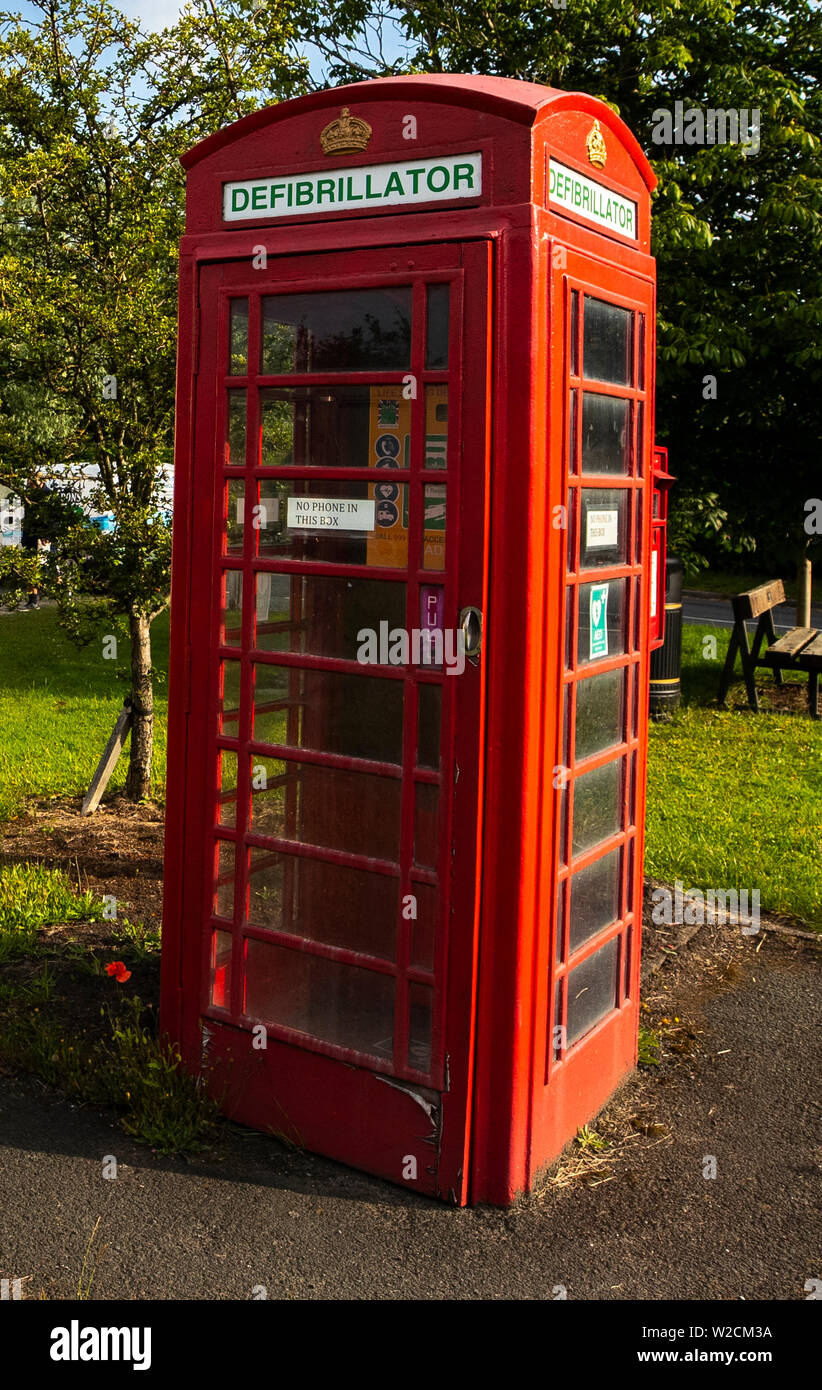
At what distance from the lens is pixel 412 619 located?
11.8 ft

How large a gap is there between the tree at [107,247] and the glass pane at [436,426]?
345 cm

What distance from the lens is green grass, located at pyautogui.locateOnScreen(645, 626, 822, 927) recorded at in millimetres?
6656

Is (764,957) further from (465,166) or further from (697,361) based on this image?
(697,361)

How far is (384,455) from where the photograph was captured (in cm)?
388

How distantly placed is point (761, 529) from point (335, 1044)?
1086 cm

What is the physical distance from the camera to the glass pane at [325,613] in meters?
3.75

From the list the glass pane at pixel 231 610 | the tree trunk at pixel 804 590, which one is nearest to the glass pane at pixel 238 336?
the glass pane at pixel 231 610

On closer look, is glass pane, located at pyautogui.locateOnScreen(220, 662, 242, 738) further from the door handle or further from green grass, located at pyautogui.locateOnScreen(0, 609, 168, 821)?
green grass, located at pyautogui.locateOnScreen(0, 609, 168, 821)

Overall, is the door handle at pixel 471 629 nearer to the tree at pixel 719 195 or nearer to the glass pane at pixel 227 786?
the glass pane at pixel 227 786

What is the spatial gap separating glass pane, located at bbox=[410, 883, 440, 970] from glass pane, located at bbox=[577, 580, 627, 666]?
2.70 feet

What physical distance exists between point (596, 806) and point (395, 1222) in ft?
4.59

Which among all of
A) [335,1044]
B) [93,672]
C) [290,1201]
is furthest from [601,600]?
[93,672]

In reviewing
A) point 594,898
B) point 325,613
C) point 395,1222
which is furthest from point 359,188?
point 395,1222

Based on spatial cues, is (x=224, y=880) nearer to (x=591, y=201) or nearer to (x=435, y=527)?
(x=435, y=527)
